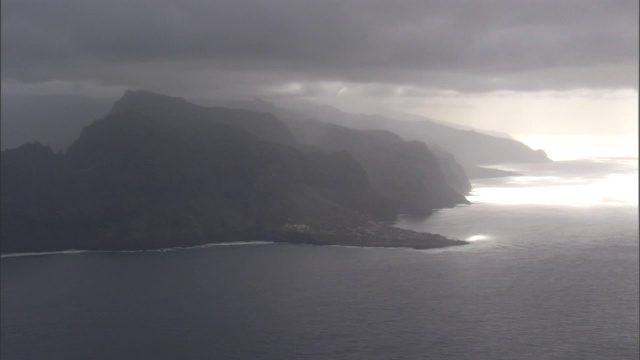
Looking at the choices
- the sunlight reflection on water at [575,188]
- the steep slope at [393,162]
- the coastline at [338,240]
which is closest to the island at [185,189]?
the coastline at [338,240]

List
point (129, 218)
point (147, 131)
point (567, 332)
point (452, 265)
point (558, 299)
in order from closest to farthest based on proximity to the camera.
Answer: point (567, 332), point (558, 299), point (452, 265), point (129, 218), point (147, 131)

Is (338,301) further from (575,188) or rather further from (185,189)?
(575,188)

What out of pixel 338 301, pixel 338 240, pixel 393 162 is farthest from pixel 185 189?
pixel 338 301

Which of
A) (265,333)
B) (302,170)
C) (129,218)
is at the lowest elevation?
(265,333)

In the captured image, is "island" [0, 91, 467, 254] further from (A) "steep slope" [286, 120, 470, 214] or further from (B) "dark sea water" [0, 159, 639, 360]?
(B) "dark sea water" [0, 159, 639, 360]

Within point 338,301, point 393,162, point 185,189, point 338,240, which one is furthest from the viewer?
point 393,162

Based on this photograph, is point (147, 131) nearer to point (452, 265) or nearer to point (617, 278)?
point (452, 265)

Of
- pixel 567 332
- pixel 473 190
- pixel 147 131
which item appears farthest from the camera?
pixel 473 190

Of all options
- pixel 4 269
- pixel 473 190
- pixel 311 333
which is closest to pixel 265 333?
pixel 311 333
